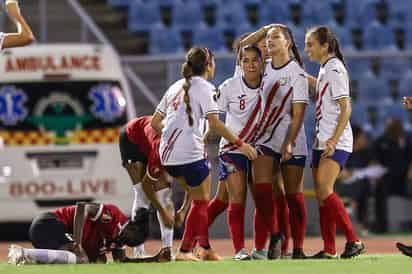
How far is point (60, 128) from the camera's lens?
19.5 metres

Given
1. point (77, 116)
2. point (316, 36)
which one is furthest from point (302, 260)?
point (77, 116)

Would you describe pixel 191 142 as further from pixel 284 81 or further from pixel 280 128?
pixel 284 81

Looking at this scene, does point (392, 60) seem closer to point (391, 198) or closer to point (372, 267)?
point (391, 198)

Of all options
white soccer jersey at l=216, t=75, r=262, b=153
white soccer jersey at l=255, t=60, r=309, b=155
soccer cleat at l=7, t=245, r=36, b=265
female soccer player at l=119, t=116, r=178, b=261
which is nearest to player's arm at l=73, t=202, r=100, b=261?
soccer cleat at l=7, t=245, r=36, b=265

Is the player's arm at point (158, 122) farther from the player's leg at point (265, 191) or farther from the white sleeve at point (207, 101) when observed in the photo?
the player's leg at point (265, 191)

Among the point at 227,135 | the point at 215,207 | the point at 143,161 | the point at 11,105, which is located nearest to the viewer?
the point at 227,135

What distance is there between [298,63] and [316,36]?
1.22ft

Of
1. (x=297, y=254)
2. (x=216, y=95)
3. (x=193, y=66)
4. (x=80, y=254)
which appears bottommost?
(x=297, y=254)

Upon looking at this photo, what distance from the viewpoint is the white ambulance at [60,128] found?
19422mm

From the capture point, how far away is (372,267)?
12.1 meters

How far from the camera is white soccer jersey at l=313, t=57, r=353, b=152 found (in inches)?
527

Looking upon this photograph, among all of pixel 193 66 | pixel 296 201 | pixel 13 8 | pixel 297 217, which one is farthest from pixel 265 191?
pixel 13 8

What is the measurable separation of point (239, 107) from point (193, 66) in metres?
0.59

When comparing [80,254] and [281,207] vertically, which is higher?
[281,207]
